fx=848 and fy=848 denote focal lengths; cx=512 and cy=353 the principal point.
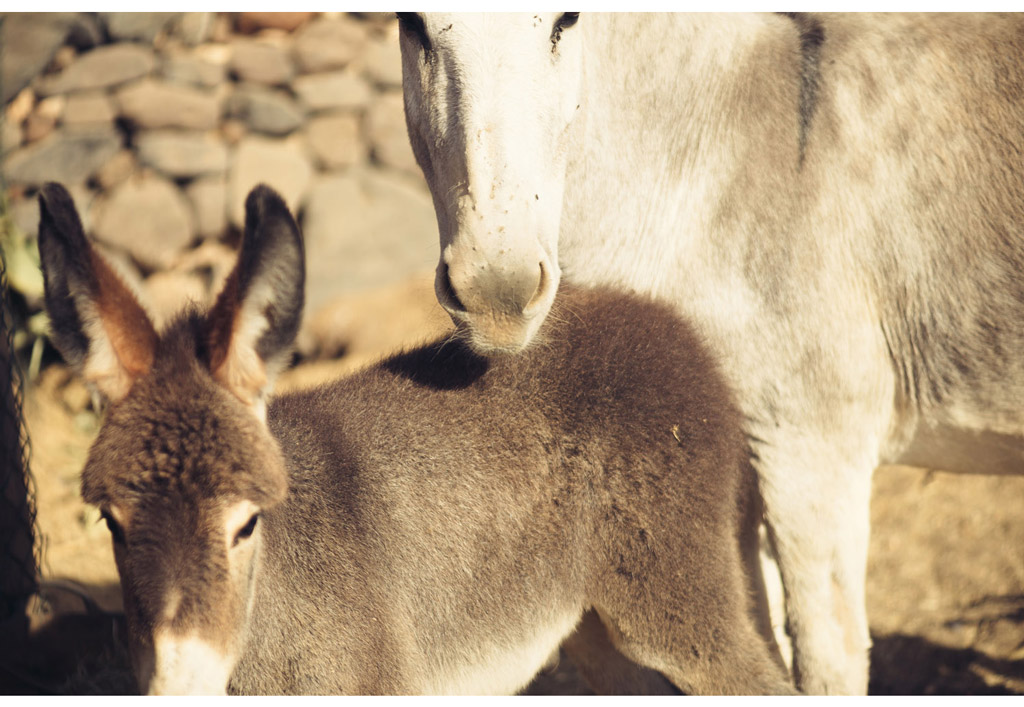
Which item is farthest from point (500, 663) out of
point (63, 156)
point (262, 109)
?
point (262, 109)

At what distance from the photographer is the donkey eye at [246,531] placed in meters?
1.88

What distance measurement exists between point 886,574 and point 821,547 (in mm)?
2136

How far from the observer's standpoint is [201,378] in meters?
1.93

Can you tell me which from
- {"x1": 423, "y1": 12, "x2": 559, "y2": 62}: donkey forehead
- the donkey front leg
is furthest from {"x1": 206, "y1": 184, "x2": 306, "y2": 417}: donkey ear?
the donkey front leg

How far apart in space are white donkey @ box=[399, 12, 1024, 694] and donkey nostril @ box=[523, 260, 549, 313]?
19 centimetres

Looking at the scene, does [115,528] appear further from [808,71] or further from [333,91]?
[333,91]

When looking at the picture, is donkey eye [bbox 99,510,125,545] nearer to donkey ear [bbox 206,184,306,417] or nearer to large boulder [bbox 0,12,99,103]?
donkey ear [bbox 206,184,306,417]

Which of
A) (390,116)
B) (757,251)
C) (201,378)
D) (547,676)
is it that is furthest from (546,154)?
(390,116)

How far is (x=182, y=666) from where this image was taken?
67.4 inches

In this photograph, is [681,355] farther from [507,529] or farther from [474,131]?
[474,131]

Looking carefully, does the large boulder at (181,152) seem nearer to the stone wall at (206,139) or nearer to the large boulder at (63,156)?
the stone wall at (206,139)

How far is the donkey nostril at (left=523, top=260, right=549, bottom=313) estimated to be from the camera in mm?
2080

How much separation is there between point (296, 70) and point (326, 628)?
16.8ft

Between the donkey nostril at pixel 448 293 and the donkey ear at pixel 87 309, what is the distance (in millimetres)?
687
